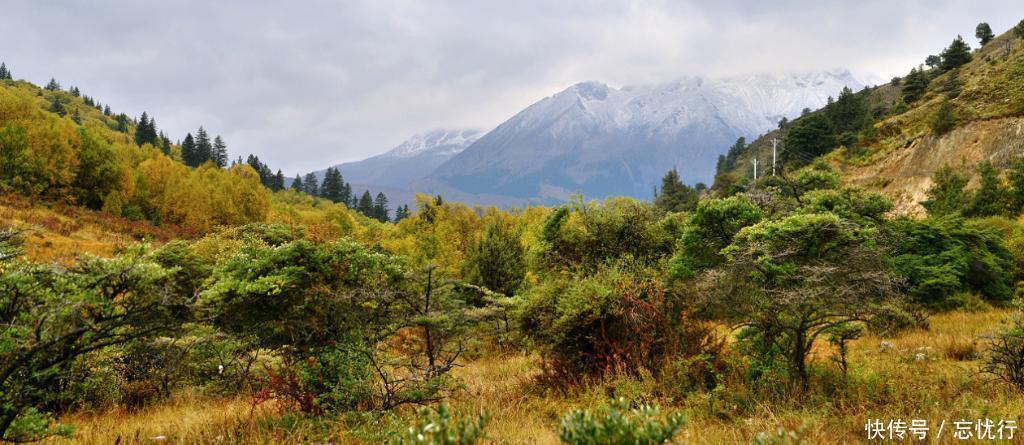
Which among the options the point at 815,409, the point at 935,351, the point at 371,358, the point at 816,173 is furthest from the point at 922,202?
the point at 371,358

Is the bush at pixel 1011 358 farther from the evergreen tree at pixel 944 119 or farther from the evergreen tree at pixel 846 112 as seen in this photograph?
the evergreen tree at pixel 846 112

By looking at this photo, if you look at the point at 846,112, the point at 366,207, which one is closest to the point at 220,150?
the point at 366,207

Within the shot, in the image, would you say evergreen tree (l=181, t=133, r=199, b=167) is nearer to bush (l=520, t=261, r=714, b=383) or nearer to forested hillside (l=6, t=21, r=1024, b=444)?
forested hillside (l=6, t=21, r=1024, b=444)

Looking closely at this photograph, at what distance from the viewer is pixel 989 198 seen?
23297 millimetres

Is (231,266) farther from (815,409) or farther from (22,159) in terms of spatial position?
(22,159)

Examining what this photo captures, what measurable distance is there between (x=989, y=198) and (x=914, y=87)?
30.1 metres

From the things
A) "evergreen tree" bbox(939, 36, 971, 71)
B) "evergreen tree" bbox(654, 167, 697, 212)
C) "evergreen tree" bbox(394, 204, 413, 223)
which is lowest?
"evergreen tree" bbox(654, 167, 697, 212)

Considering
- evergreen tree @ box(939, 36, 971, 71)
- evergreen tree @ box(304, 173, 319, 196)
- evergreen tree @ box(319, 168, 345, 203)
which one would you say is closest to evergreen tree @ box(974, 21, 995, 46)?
evergreen tree @ box(939, 36, 971, 71)

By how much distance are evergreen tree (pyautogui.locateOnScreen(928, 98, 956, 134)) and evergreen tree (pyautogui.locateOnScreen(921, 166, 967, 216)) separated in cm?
645

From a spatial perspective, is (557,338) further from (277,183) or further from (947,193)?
(277,183)

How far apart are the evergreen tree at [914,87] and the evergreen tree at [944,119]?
16.4 meters

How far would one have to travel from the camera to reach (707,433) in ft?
15.3

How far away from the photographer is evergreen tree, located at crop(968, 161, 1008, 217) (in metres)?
22.9

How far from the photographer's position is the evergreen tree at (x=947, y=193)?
24.6 m
